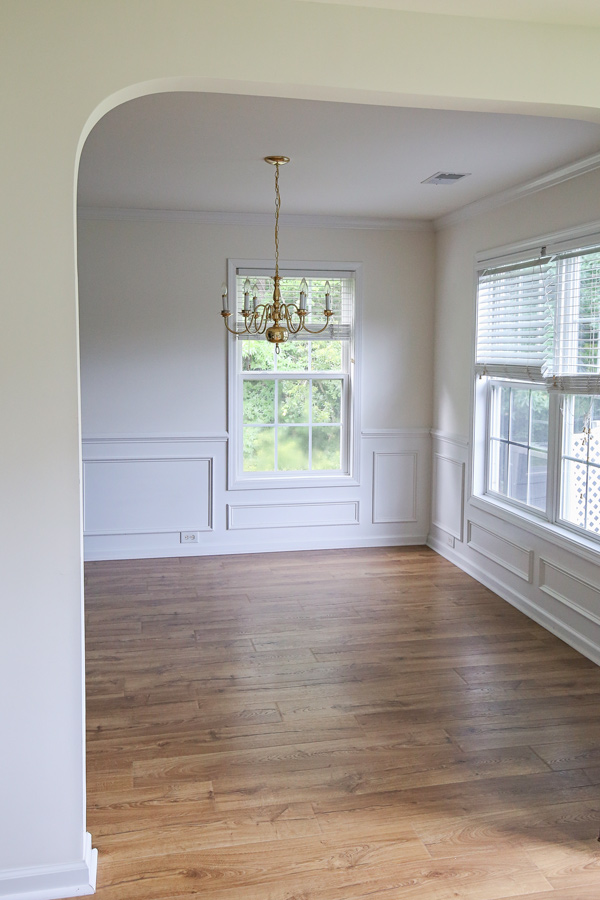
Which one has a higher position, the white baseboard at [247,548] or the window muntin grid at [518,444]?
the window muntin grid at [518,444]

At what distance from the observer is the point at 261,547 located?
639 centimetres

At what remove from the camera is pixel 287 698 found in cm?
373

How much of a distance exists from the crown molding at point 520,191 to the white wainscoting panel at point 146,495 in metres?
2.65

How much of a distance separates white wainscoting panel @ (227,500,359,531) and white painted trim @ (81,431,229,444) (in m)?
0.56

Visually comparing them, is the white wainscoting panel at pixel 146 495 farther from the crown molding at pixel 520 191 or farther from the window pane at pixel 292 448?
the crown molding at pixel 520 191

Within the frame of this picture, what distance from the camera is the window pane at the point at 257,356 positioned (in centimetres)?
631

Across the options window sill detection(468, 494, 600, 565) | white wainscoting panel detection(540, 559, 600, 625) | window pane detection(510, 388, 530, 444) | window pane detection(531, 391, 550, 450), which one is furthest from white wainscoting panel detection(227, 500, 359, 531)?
white wainscoting panel detection(540, 559, 600, 625)

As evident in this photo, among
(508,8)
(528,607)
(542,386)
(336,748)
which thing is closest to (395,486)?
(528,607)

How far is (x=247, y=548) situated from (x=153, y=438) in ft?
3.84

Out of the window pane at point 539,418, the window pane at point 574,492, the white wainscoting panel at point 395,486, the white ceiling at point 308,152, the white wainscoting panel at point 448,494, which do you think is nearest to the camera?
the white ceiling at point 308,152

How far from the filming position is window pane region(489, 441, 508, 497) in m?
5.43

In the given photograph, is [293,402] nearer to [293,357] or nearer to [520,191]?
[293,357]

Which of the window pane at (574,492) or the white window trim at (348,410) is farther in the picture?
the white window trim at (348,410)

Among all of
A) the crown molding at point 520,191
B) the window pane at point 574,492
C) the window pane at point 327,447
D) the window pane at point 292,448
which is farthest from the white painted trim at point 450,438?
the crown molding at point 520,191
